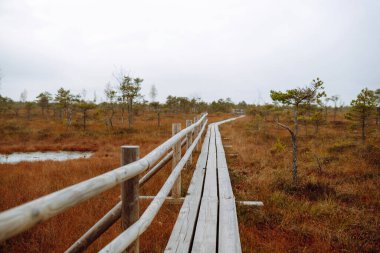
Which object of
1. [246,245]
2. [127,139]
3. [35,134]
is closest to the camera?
[246,245]

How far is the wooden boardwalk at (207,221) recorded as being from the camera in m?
2.68

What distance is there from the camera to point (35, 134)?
20.0 m

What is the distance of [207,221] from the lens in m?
3.27

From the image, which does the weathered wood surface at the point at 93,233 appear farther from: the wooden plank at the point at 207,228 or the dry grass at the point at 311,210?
the dry grass at the point at 311,210

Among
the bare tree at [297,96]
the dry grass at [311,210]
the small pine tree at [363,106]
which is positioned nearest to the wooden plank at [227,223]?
the dry grass at [311,210]

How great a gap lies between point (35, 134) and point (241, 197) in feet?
70.8

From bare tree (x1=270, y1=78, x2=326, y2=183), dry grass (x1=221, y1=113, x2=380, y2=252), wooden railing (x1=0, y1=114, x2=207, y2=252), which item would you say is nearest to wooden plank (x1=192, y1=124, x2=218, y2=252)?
dry grass (x1=221, y1=113, x2=380, y2=252)

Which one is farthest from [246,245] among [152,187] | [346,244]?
[152,187]

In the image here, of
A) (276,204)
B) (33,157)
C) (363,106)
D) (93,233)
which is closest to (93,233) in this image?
(93,233)

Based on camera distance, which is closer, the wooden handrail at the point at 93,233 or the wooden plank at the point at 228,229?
the wooden handrail at the point at 93,233

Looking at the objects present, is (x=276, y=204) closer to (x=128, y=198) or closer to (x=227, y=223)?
(x=227, y=223)

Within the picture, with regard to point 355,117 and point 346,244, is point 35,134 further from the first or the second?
point 355,117

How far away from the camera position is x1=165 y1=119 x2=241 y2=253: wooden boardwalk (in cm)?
268

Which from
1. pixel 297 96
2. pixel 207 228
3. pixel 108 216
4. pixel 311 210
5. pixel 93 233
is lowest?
pixel 311 210
